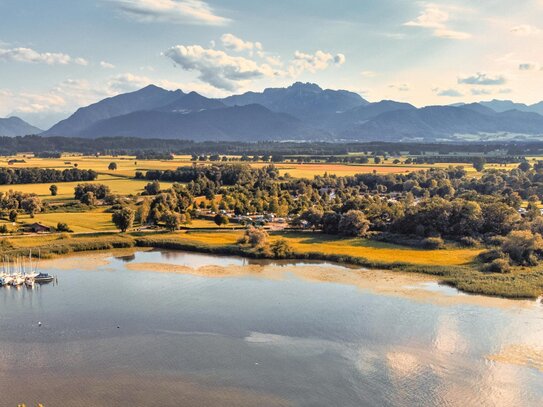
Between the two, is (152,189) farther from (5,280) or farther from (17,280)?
(5,280)

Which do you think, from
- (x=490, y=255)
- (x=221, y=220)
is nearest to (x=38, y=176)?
(x=221, y=220)

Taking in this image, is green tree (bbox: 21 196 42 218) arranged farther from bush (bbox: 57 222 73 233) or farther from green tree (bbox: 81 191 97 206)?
bush (bbox: 57 222 73 233)

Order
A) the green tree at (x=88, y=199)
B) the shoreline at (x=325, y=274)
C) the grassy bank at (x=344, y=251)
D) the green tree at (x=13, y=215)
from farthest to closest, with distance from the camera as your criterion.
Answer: the green tree at (x=88, y=199) → the green tree at (x=13, y=215) → the grassy bank at (x=344, y=251) → the shoreline at (x=325, y=274)

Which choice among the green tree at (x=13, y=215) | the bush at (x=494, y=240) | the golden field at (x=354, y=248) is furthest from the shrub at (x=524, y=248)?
the green tree at (x=13, y=215)

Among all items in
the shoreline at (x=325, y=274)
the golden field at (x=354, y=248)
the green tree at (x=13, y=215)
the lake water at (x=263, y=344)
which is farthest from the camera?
the green tree at (x=13, y=215)

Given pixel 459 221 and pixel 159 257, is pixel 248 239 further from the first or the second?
pixel 459 221

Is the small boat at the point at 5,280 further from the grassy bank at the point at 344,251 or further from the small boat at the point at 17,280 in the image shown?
the grassy bank at the point at 344,251

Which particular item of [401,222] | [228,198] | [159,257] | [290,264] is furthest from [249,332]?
[228,198]

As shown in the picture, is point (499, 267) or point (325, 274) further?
point (325, 274)
